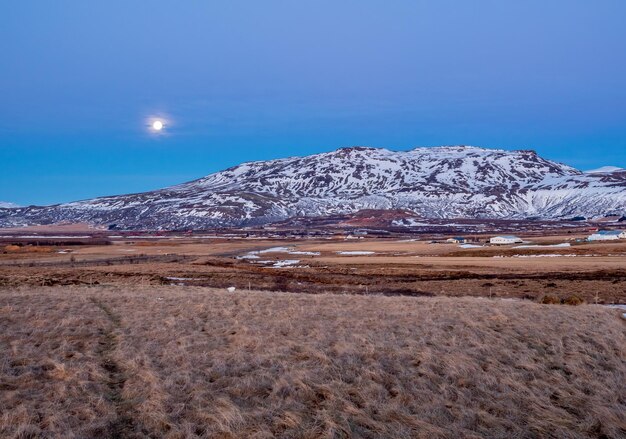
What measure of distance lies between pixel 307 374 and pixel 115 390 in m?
3.70

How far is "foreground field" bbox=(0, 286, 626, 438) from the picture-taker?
323 inches

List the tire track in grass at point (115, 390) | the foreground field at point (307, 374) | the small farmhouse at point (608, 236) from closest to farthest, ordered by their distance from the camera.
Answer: the tire track in grass at point (115, 390) < the foreground field at point (307, 374) < the small farmhouse at point (608, 236)

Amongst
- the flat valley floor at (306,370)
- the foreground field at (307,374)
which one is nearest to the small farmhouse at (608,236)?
the flat valley floor at (306,370)

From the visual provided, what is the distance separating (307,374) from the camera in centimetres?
1055

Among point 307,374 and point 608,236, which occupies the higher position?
point 307,374

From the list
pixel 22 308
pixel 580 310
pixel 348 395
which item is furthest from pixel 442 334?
pixel 22 308

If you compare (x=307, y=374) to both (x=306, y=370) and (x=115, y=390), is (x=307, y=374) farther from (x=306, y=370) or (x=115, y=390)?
(x=115, y=390)

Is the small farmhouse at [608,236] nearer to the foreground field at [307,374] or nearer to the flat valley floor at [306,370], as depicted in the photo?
the flat valley floor at [306,370]

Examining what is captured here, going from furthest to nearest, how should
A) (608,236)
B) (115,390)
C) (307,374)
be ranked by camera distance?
(608,236), (307,374), (115,390)

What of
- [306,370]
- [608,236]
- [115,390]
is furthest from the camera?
[608,236]

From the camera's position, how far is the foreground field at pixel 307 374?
8.21 metres

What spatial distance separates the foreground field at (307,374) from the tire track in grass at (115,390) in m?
0.03

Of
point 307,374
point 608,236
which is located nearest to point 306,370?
point 307,374

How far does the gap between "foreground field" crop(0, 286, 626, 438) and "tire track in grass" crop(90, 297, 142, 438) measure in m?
0.03
